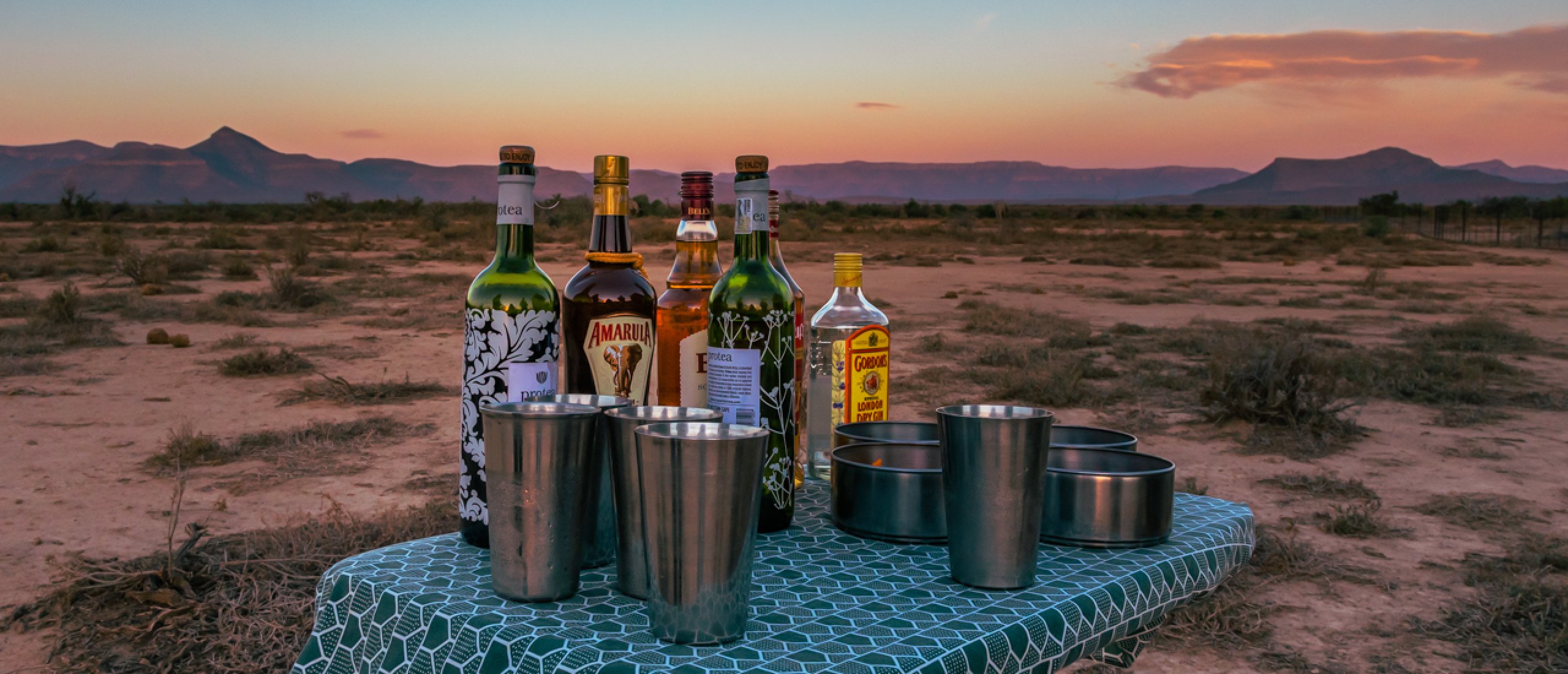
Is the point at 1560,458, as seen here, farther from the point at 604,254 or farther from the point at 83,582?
the point at 83,582

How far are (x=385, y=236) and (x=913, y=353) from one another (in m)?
25.1

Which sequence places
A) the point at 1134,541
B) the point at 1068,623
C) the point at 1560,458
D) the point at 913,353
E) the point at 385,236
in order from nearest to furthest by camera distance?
1. the point at 1068,623
2. the point at 1134,541
3. the point at 1560,458
4. the point at 913,353
5. the point at 385,236

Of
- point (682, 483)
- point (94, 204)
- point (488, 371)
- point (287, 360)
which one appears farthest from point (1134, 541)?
point (94, 204)

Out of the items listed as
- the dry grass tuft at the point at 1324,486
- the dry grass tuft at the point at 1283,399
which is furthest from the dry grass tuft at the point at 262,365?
the dry grass tuft at the point at 1324,486

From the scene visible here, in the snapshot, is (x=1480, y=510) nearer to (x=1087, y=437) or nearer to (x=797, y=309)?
(x=1087, y=437)

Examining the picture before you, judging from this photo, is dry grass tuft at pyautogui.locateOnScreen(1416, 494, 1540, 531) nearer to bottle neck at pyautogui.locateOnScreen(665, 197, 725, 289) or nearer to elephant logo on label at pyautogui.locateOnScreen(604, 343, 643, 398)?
bottle neck at pyautogui.locateOnScreen(665, 197, 725, 289)

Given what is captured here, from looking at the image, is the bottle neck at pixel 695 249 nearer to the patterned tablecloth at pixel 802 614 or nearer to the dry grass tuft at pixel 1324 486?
the patterned tablecloth at pixel 802 614

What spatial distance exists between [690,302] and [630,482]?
563mm

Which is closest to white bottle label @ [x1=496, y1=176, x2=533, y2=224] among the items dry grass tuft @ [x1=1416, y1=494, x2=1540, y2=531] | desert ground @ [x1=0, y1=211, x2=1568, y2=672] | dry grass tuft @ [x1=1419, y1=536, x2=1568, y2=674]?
desert ground @ [x1=0, y1=211, x2=1568, y2=672]

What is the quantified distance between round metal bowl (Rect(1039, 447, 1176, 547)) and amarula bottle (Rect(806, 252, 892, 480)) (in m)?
Answer: 0.39

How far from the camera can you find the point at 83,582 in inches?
131

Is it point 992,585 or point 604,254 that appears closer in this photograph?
point 992,585

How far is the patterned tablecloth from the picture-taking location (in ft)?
2.94

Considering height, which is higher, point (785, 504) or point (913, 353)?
point (785, 504)
